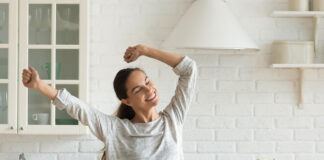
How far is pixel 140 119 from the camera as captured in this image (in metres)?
2.15

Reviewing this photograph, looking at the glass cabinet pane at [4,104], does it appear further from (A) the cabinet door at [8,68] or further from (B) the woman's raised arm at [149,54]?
(B) the woman's raised arm at [149,54]

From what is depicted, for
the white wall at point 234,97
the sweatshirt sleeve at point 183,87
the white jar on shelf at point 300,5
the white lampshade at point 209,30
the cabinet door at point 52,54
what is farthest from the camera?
the white wall at point 234,97

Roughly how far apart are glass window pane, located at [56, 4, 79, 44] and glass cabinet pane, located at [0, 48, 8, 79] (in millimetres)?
303

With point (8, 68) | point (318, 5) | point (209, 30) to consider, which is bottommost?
point (8, 68)

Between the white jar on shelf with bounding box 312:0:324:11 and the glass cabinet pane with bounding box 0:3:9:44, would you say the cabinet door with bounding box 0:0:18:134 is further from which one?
the white jar on shelf with bounding box 312:0:324:11

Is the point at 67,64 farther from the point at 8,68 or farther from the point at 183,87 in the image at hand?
the point at 183,87

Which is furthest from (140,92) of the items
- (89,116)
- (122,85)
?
(89,116)

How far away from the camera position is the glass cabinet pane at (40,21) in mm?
2949

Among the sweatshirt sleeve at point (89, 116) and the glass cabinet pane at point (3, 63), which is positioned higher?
the glass cabinet pane at point (3, 63)

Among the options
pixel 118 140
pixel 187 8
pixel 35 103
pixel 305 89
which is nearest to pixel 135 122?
pixel 118 140

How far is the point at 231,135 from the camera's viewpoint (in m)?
3.17

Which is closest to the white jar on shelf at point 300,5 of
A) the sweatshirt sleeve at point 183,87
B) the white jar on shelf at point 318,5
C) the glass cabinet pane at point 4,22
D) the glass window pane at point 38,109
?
the white jar on shelf at point 318,5

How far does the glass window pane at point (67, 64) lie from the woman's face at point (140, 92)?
0.86 meters

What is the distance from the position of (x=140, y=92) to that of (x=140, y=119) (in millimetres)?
120
